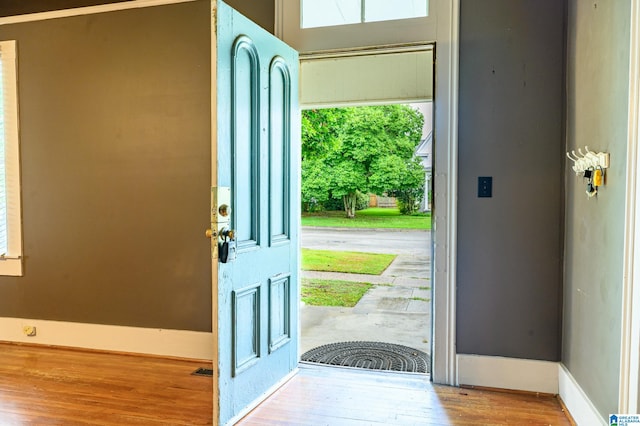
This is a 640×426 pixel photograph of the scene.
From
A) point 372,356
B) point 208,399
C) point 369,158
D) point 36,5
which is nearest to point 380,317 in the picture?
point 372,356

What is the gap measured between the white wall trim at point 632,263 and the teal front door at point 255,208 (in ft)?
5.15

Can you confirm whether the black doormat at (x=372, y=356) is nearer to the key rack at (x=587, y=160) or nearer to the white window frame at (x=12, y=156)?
the key rack at (x=587, y=160)

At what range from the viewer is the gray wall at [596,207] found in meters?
1.73

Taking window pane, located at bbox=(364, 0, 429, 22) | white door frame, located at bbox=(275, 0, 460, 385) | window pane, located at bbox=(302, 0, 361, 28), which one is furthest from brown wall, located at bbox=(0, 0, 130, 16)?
white door frame, located at bbox=(275, 0, 460, 385)

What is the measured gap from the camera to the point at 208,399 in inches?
97.9

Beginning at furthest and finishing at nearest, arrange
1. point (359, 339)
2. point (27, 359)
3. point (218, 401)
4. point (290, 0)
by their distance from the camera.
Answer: point (359, 339) → point (27, 359) → point (290, 0) → point (218, 401)

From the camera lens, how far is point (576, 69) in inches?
90.4

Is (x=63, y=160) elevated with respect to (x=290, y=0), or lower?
lower

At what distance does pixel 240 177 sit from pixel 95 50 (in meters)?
1.84

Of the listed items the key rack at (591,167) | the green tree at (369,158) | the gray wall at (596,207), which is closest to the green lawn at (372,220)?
the green tree at (369,158)

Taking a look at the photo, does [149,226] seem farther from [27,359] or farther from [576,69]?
[576,69]

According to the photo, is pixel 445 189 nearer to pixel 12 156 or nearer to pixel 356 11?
pixel 356 11

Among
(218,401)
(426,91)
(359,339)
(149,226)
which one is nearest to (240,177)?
(218,401)

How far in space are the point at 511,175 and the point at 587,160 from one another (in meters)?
0.53
